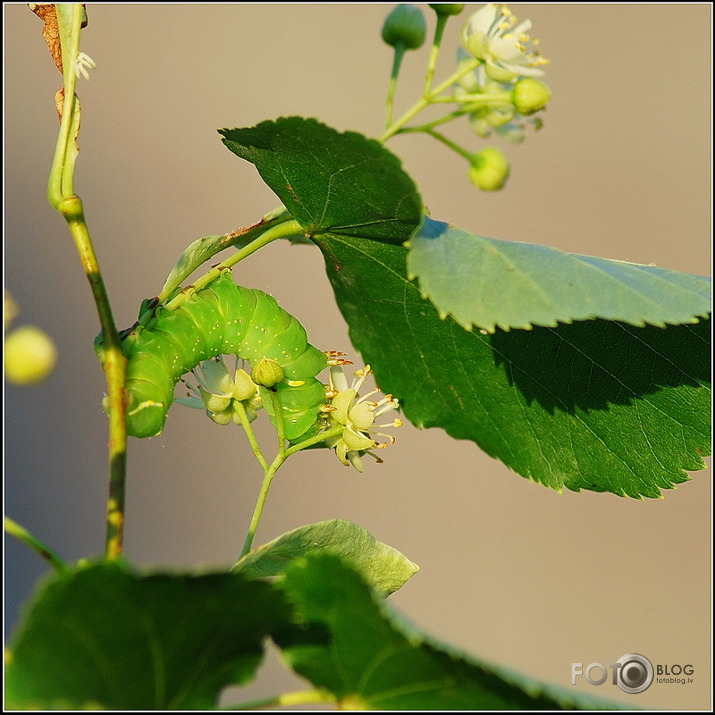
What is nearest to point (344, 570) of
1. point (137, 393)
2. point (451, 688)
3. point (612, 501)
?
point (451, 688)

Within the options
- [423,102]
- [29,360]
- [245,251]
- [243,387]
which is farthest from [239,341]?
[29,360]

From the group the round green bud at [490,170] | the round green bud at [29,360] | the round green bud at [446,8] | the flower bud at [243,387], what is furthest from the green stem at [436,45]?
the round green bud at [29,360]

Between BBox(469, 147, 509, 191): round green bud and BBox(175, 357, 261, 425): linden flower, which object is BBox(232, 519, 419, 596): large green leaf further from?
BBox(469, 147, 509, 191): round green bud

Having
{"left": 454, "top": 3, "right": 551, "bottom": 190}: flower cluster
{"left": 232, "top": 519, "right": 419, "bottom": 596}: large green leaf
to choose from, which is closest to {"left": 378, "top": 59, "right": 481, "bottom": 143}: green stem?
{"left": 454, "top": 3, "right": 551, "bottom": 190}: flower cluster

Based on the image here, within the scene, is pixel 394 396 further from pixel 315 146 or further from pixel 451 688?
pixel 451 688

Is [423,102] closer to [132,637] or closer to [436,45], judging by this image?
[436,45]

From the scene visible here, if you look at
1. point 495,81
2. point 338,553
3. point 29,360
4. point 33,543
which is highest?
point 495,81
